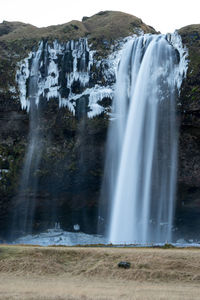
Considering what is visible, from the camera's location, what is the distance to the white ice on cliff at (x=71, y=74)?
1708 inches

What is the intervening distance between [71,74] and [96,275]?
104ft

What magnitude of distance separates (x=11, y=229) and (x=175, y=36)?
33504mm

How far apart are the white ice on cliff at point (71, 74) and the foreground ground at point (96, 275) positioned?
24.6 m

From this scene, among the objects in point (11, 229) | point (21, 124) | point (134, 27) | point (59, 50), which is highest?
point (134, 27)

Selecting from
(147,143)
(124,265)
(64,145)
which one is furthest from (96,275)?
(64,145)

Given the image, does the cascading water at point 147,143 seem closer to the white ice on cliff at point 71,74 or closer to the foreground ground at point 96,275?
the white ice on cliff at point 71,74

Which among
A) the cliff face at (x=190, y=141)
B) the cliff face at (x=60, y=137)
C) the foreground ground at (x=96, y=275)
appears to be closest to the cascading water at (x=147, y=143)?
the cliff face at (x=190, y=141)

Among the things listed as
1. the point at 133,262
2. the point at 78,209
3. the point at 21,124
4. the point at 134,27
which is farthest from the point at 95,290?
the point at 134,27

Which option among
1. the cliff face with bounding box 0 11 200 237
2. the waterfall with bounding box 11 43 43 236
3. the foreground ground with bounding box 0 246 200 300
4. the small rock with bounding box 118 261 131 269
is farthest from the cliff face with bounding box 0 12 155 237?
the small rock with bounding box 118 261 131 269

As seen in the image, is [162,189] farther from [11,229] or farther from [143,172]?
[11,229]

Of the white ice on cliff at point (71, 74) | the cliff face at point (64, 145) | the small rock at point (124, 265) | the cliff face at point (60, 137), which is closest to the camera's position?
the small rock at point (124, 265)

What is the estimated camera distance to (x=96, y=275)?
724 inches

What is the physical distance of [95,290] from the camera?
51.2 ft

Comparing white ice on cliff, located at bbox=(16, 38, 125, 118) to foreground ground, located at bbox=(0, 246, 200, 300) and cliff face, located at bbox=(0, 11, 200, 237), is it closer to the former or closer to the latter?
cliff face, located at bbox=(0, 11, 200, 237)
